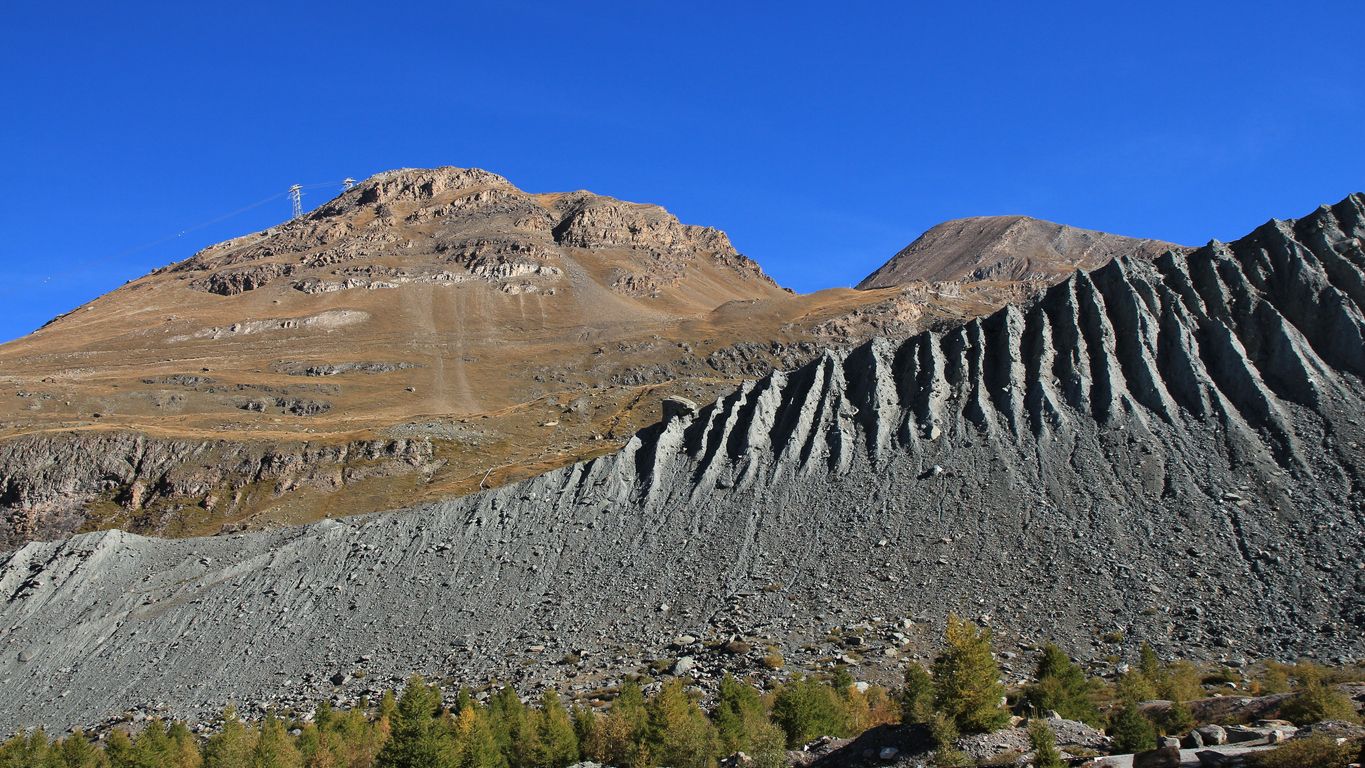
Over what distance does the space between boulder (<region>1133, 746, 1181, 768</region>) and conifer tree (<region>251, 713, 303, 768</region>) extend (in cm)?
3049

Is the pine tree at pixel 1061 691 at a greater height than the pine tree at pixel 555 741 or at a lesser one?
greater

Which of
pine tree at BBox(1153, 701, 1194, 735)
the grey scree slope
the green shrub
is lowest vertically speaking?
pine tree at BBox(1153, 701, 1194, 735)

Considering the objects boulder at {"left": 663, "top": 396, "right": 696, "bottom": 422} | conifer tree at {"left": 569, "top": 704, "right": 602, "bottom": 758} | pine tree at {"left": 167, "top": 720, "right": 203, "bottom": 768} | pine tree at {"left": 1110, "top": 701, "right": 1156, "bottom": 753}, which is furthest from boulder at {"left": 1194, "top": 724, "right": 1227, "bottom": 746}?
boulder at {"left": 663, "top": 396, "right": 696, "bottom": 422}

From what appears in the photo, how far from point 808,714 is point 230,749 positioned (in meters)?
23.7

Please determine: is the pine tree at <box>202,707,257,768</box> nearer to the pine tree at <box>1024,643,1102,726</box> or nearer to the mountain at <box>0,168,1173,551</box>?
the pine tree at <box>1024,643,1102,726</box>

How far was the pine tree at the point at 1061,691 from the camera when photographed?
3459 centimetres

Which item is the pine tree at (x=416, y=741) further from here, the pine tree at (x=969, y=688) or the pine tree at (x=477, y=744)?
the pine tree at (x=969, y=688)

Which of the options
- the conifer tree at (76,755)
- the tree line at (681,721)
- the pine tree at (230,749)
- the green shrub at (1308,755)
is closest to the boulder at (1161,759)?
the green shrub at (1308,755)

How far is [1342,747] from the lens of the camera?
22359 mm

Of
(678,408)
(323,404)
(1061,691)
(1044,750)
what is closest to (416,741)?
(1044,750)

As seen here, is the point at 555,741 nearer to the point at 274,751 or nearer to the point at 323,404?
the point at 274,751

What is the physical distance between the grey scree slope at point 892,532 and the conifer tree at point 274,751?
35.0ft

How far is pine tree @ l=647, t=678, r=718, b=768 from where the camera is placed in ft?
116

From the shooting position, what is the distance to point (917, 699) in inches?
1391
